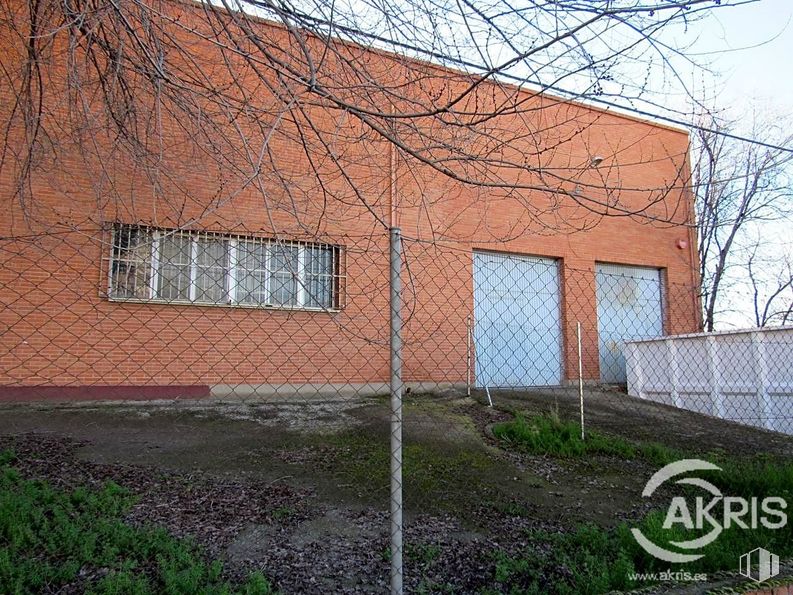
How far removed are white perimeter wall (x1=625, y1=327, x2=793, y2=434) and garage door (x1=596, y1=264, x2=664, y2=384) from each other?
4.51ft

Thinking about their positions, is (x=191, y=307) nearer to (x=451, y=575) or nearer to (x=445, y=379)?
(x=445, y=379)

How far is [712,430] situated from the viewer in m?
5.59

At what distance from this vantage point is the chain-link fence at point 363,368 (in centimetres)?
280

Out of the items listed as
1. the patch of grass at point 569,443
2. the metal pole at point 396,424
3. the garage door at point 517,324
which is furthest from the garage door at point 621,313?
the metal pole at point 396,424

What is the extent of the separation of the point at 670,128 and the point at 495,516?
10.8 meters

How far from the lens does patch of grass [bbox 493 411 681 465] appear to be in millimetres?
4121

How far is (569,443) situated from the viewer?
4250 millimetres

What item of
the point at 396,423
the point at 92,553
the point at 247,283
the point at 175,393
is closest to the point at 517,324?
the point at 247,283

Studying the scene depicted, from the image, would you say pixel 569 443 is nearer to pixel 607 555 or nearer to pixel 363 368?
pixel 607 555

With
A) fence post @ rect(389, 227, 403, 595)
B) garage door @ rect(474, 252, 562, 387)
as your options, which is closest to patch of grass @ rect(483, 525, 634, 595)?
fence post @ rect(389, 227, 403, 595)

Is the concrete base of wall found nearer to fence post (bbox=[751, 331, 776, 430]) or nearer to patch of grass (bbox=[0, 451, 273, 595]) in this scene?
patch of grass (bbox=[0, 451, 273, 595])

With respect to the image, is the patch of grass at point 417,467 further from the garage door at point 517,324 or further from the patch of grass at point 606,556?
the garage door at point 517,324

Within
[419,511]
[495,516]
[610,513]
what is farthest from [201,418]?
[610,513]

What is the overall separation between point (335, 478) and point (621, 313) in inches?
353
